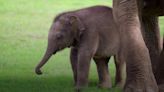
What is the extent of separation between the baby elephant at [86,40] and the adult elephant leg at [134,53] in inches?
79.3

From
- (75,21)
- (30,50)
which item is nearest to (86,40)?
(75,21)

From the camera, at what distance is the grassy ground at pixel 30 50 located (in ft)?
25.5

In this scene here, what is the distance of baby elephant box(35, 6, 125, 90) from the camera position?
26.6 ft

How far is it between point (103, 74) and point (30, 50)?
2.45m

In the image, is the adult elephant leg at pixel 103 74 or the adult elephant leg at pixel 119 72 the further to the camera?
the adult elephant leg at pixel 119 72

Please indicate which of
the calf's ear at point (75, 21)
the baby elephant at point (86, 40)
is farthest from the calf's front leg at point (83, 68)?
the calf's ear at point (75, 21)

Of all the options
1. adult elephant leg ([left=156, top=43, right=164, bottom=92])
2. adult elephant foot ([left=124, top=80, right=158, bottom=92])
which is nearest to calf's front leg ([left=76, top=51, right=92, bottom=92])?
adult elephant leg ([left=156, top=43, right=164, bottom=92])

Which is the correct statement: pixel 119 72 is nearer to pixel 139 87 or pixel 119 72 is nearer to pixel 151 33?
pixel 151 33

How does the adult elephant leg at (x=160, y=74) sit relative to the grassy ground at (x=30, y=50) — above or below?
above

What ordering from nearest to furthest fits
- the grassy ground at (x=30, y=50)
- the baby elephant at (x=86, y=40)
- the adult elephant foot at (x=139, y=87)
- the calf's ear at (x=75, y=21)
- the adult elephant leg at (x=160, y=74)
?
A: the adult elephant foot at (x=139, y=87)
the adult elephant leg at (x=160, y=74)
the grassy ground at (x=30, y=50)
the baby elephant at (x=86, y=40)
the calf's ear at (x=75, y=21)

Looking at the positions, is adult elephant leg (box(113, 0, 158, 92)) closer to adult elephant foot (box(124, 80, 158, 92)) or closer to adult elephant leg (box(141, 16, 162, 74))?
adult elephant foot (box(124, 80, 158, 92))

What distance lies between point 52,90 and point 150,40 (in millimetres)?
1642

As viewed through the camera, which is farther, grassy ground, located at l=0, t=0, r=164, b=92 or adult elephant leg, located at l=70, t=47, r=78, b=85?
adult elephant leg, located at l=70, t=47, r=78, b=85

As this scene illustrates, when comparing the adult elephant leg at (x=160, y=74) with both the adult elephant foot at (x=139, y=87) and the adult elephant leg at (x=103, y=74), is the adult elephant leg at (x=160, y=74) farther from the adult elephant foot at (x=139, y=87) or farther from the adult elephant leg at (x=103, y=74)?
→ the adult elephant leg at (x=103, y=74)
